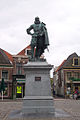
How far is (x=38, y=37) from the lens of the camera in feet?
33.1

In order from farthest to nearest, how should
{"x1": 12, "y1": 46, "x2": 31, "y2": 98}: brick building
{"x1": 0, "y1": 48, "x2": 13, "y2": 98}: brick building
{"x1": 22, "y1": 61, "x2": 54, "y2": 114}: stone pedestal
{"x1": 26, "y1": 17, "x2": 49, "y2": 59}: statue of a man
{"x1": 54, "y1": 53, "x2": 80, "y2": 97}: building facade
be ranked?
{"x1": 54, "y1": 53, "x2": 80, "y2": 97}: building facade → {"x1": 12, "y1": 46, "x2": 31, "y2": 98}: brick building → {"x1": 0, "y1": 48, "x2": 13, "y2": 98}: brick building → {"x1": 26, "y1": 17, "x2": 49, "y2": 59}: statue of a man → {"x1": 22, "y1": 61, "x2": 54, "y2": 114}: stone pedestal

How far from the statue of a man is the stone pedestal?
1003mm

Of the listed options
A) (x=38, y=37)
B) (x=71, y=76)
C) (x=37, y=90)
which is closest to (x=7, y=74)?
(x=71, y=76)

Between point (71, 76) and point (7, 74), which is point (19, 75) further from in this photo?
point (71, 76)

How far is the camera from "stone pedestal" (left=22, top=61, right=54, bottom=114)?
28.3 ft

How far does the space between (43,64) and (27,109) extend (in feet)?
8.41

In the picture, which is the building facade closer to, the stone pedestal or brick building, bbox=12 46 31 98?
brick building, bbox=12 46 31 98

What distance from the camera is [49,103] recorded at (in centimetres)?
877

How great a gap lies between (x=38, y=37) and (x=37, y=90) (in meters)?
3.12

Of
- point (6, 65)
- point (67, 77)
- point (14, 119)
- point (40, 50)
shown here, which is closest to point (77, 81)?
point (67, 77)

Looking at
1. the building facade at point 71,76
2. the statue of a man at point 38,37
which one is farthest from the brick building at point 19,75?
the statue of a man at point 38,37

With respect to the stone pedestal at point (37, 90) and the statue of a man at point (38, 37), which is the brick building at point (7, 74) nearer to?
the statue of a man at point (38, 37)

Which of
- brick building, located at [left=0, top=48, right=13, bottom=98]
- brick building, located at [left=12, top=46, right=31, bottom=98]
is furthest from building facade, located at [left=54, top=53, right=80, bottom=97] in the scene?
brick building, located at [left=0, top=48, right=13, bottom=98]

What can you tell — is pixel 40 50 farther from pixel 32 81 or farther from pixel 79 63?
pixel 79 63
